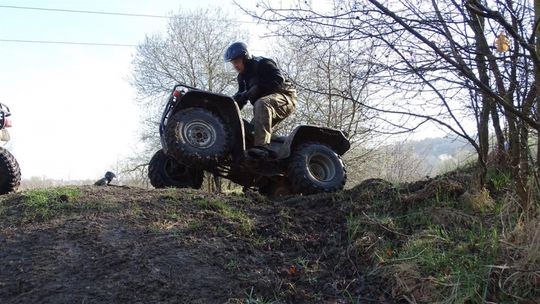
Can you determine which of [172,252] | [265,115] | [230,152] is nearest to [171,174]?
[230,152]

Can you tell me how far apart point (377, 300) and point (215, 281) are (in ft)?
3.31

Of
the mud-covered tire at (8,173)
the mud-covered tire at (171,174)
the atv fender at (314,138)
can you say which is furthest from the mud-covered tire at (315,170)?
the mud-covered tire at (8,173)

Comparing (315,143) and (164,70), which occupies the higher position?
(164,70)

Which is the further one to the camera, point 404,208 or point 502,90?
point 404,208

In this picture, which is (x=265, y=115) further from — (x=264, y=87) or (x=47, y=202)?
(x=47, y=202)

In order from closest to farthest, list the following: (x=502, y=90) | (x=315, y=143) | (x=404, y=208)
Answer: (x=502, y=90)
(x=404, y=208)
(x=315, y=143)

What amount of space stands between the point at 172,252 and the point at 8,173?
433 centimetres

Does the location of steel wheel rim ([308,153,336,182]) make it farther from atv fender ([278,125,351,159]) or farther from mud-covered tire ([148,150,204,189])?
mud-covered tire ([148,150,204,189])

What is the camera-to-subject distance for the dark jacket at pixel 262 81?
22.7ft

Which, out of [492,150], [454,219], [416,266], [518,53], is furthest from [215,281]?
[492,150]

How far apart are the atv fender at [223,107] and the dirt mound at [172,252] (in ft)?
4.43

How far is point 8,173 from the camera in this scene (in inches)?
285

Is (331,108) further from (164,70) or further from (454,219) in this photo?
(454,219)

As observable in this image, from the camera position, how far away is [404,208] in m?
4.83
